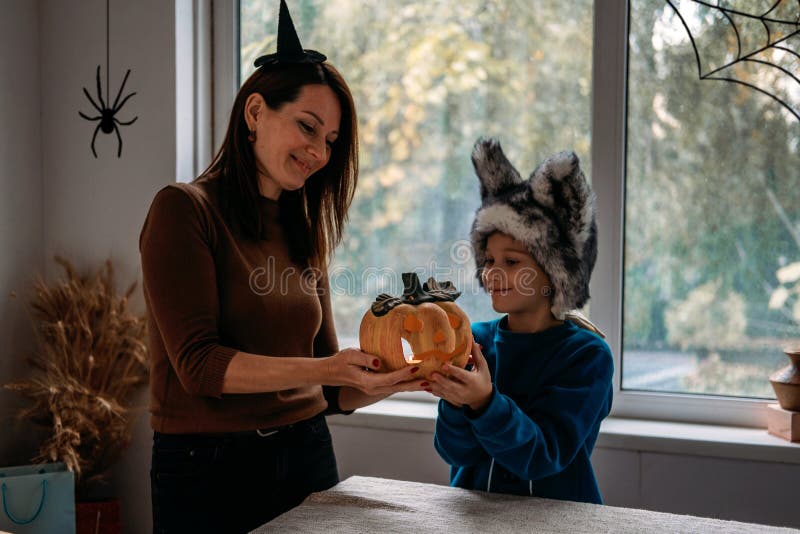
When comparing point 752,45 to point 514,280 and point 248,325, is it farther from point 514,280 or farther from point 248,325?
point 248,325

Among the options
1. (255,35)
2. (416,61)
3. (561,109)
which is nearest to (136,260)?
(255,35)

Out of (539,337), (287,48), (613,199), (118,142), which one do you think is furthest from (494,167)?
(118,142)

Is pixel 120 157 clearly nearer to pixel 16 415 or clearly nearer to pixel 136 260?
pixel 136 260

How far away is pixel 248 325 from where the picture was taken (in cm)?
162

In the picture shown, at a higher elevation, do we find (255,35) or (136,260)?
(255,35)

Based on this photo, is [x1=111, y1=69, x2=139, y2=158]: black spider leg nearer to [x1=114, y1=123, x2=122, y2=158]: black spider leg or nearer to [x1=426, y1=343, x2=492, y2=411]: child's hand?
[x1=114, y1=123, x2=122, y2=158]: black spider leg

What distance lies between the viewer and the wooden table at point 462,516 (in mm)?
1357

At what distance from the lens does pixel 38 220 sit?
2844 mm

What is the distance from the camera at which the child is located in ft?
5.22

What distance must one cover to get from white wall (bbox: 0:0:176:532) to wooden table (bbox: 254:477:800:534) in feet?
4.95

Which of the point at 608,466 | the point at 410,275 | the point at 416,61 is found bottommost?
the point at 608,466

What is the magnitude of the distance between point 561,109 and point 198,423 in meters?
1.58

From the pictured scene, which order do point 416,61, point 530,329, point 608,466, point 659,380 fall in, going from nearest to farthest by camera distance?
point 530,329 < point 608,466 < point 659,380 < point 416,61

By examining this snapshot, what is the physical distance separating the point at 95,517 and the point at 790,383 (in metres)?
2.19
